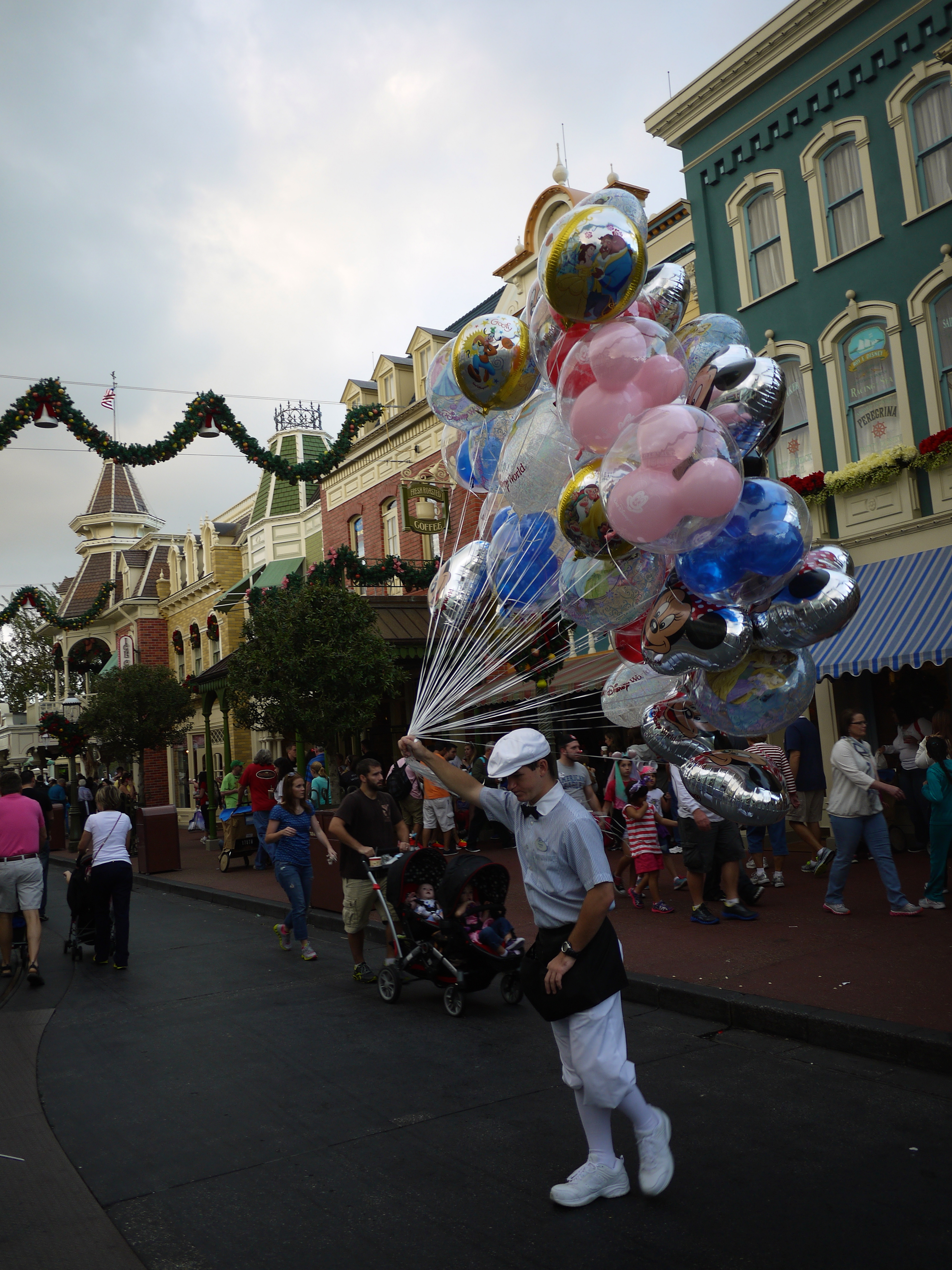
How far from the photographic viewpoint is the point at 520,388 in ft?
18.3

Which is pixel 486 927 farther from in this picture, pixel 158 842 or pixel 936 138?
pixel 158 842

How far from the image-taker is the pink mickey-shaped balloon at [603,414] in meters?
4.28

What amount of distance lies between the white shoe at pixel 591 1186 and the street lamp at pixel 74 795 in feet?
82.3

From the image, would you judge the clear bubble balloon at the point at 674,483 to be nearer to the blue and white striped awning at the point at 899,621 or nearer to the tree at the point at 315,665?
the blue and white striped awning at the point at 899,621

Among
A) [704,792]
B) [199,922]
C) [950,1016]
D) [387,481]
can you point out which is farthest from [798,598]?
[387,481]

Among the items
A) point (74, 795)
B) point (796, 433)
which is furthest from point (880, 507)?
point (74, 795)

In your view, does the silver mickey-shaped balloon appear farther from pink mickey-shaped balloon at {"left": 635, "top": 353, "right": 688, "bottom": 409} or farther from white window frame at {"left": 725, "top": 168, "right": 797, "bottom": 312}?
white window frame at {"left": 725, "top": 168, "right": 797, "bottom": 312}

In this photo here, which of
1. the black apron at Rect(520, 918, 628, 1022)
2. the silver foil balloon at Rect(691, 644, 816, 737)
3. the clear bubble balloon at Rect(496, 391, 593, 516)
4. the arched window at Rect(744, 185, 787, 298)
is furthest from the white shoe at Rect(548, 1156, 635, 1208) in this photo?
the arched window at Rect(744, 185, 787, 298)

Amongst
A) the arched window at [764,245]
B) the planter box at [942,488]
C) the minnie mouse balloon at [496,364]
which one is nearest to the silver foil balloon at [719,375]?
the minnie mouse balloon at [496,364]

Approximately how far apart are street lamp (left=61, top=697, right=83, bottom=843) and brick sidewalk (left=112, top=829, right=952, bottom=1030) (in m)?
21.3

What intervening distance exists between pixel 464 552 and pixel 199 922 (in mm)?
8306

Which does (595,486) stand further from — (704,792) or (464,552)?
(464,552)

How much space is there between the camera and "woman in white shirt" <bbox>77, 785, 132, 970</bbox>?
31.4ft

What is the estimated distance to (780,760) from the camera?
9914 mm
